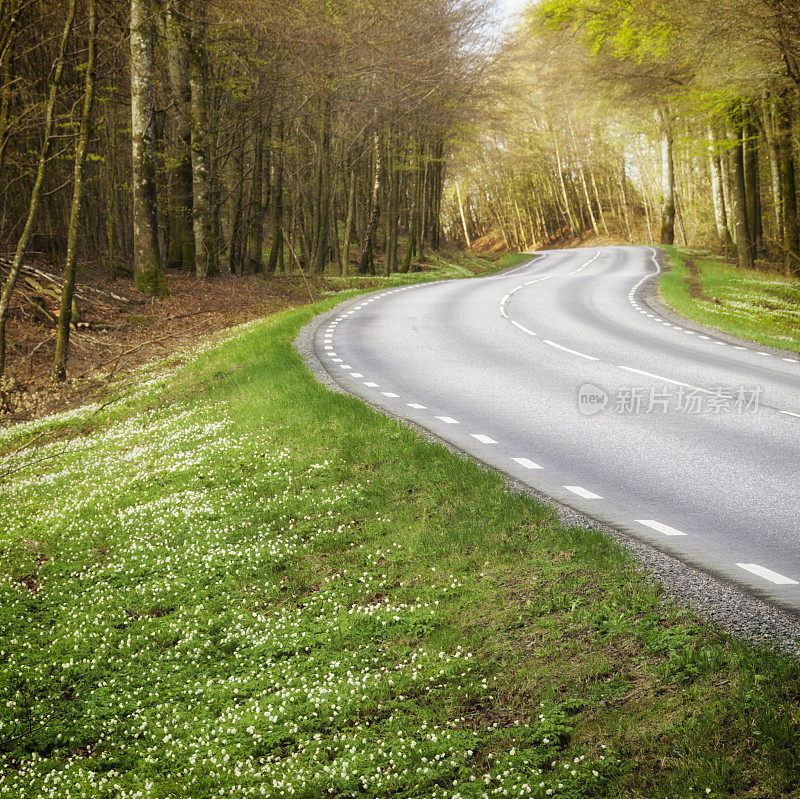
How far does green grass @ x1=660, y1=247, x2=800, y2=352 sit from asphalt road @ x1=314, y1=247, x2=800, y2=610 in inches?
47.2

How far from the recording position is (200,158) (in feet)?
86.6

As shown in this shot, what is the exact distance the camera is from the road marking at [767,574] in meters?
5.16

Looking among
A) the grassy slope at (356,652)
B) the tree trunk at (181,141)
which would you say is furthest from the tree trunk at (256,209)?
the grassy slope at (356,652)

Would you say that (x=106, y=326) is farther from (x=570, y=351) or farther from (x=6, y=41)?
(x=570, y=351)

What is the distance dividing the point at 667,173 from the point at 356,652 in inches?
1767

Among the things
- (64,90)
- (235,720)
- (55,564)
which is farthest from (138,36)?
(235,720)

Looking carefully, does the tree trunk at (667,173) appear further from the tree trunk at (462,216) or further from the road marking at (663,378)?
the tree trunk at (462,216)

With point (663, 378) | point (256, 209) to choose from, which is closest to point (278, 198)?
point (256, 209)

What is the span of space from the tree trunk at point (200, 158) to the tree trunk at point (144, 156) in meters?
3.49

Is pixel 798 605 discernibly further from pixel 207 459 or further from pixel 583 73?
pixel 583 73

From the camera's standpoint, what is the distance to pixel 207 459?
30.9 ft

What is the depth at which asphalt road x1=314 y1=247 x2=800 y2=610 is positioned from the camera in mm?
6344

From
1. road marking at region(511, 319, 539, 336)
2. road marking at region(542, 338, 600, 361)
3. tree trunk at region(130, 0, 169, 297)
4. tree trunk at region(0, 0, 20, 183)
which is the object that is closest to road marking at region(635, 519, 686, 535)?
road marking at region(542, 338, 600, 361)

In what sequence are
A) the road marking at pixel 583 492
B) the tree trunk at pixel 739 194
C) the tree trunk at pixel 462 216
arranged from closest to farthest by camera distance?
the road marking at pixel 583 492 < the tree trunk at pixel 739 194 < the tree trunk at pixel 462 216
